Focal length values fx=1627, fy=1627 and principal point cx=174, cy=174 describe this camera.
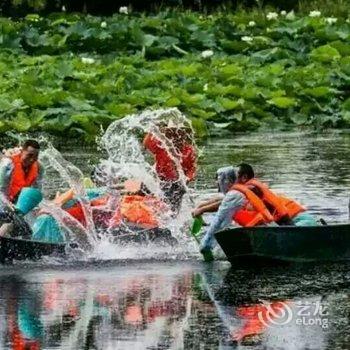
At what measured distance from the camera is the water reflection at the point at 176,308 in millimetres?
12602

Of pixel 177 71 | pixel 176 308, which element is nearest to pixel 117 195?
pixel 176 308

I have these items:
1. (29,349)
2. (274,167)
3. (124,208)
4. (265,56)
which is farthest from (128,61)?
(29,349)

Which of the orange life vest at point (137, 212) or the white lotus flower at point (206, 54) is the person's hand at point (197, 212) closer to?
the orange life vest at point (137, 212)

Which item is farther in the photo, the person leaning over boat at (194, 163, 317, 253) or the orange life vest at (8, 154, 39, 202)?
the orange life vest at (8, 154, 39, 202)

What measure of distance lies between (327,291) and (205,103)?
54.5ft

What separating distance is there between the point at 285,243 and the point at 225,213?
71 cm

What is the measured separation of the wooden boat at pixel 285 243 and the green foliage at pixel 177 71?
1292cm

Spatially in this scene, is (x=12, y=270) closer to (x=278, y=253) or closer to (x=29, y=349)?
(x=278, y=253)

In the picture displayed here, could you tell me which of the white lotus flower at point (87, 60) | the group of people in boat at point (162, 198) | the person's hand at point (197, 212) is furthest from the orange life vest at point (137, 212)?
the white lotus flower at point (87, 60)

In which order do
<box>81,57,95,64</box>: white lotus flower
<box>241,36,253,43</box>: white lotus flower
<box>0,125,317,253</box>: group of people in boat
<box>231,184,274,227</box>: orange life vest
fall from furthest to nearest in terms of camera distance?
<box>241,36,253,43</box>: white lotus flower
<box>81,57,95,64</box>: white lotus flower
<box>0,125,317,253</box>: group of people in boat
<box>231,184,274,227</box>: orange life vest

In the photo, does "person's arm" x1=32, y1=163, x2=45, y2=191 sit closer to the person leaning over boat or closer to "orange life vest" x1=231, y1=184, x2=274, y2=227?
the person leaning over boat

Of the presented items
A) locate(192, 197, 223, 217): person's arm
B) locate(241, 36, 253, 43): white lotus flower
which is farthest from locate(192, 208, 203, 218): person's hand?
locate(241, 36, 253, 43): white lotus flower

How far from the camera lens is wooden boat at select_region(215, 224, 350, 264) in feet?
52.7

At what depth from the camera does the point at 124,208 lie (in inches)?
704
